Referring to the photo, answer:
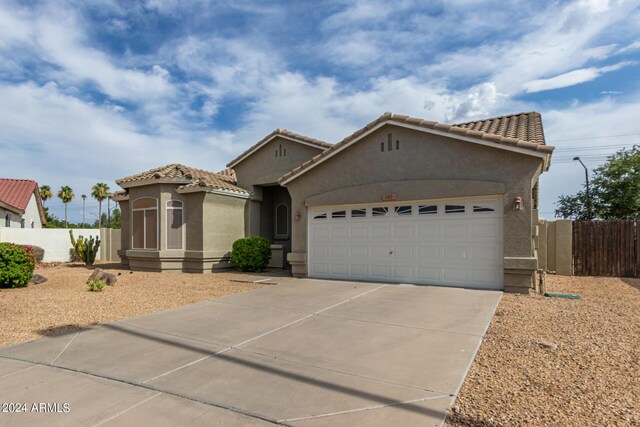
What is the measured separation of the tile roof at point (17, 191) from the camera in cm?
2852

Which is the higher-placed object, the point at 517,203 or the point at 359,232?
the point at 517,203

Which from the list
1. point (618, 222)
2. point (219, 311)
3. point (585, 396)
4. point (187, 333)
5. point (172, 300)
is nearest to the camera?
point (585, 396)

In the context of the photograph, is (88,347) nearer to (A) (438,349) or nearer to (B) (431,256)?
(A) (438,349)

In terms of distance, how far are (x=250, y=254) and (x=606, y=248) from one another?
44.5ft

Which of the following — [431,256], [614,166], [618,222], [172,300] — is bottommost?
[172,300]

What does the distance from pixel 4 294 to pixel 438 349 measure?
1110 cm

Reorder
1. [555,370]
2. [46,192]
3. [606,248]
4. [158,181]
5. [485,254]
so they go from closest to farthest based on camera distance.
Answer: [555,370] < [485,254] < [606,248] < [158,181] < [46,192]

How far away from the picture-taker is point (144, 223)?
52.9 ft

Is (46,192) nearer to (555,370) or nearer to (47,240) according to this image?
(47,240)

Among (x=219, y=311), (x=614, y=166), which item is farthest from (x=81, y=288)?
(x=614, y=166)

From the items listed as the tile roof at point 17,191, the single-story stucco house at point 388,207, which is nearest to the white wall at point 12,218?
the tile roof at point 17,191

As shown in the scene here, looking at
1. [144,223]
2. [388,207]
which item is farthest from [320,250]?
[144,223]

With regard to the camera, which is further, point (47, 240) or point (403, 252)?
point (47, 240)

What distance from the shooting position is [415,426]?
3502 mm
